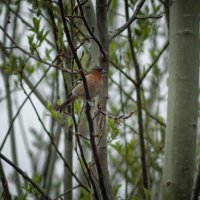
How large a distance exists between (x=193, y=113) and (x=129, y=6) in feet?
3.76

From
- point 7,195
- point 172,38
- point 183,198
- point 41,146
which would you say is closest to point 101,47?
point 172,38

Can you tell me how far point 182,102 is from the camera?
263 cm

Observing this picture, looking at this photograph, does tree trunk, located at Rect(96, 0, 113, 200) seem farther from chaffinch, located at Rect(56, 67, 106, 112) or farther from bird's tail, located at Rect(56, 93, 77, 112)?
bird's tail, located at Rect(56, 93, 77, 112)

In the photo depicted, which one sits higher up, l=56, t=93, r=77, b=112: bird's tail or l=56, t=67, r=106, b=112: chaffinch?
l=56, t=67, r=106, b=112: chaffinch

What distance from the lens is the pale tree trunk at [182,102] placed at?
2.58 m

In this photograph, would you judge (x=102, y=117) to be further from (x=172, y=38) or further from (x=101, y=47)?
(x=172, y=38)

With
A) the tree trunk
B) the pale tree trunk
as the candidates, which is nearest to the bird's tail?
the tree trunk

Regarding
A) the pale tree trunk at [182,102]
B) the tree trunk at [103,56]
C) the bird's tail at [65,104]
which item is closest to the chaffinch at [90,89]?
the bird's tail at [65,104]

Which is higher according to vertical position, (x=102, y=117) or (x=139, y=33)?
(x=139, y=33)

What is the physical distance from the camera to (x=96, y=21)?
2.61 meters

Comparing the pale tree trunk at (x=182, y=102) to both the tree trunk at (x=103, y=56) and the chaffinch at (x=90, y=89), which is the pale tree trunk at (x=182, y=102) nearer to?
the tree trunk at (x=103, y=56)

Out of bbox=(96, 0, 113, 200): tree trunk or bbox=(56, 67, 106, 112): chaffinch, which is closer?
bbox=(96, 0, 113, 200): tree trunk

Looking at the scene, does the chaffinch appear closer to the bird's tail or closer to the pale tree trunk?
the bird's tail

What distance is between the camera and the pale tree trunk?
2.58 metres
